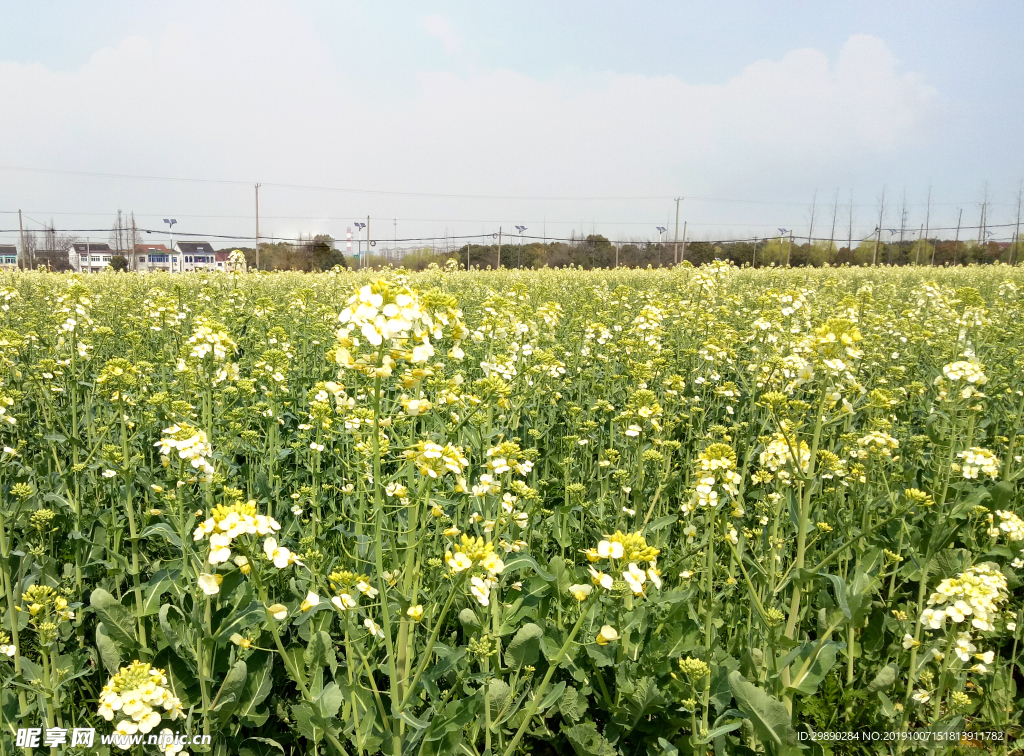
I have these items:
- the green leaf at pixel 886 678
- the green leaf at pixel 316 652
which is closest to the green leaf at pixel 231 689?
the green leaf at pixel 316 652

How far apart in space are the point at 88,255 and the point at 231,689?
4547cm

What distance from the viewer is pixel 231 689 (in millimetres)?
2205

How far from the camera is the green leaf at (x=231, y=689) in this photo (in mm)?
2184

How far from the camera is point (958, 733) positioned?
236 cm

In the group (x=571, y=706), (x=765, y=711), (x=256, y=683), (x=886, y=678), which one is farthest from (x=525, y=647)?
(x=886, y=678)

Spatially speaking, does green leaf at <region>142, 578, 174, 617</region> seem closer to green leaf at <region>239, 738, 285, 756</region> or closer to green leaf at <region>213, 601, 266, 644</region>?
green leaf at <region>213, 601, 266, 644</region>

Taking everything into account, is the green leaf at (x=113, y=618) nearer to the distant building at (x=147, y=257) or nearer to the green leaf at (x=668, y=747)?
the green leaf at (x=668, y=747)

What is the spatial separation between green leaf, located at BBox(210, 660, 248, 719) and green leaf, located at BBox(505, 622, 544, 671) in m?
0.97

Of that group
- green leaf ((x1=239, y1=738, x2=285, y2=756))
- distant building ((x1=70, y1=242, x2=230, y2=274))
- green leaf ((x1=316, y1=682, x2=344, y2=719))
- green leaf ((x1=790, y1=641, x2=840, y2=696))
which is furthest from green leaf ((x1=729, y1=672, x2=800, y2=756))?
distant building ((x1=70, y1=242, x2=230, y2=274))

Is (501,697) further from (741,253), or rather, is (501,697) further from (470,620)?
(741,253)

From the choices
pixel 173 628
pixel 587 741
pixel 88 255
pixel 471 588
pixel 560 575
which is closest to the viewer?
pixel 471 588

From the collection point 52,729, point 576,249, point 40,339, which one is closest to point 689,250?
point 576,249

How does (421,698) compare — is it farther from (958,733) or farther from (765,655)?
(958,733)

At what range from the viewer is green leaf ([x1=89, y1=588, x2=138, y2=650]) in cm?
234
